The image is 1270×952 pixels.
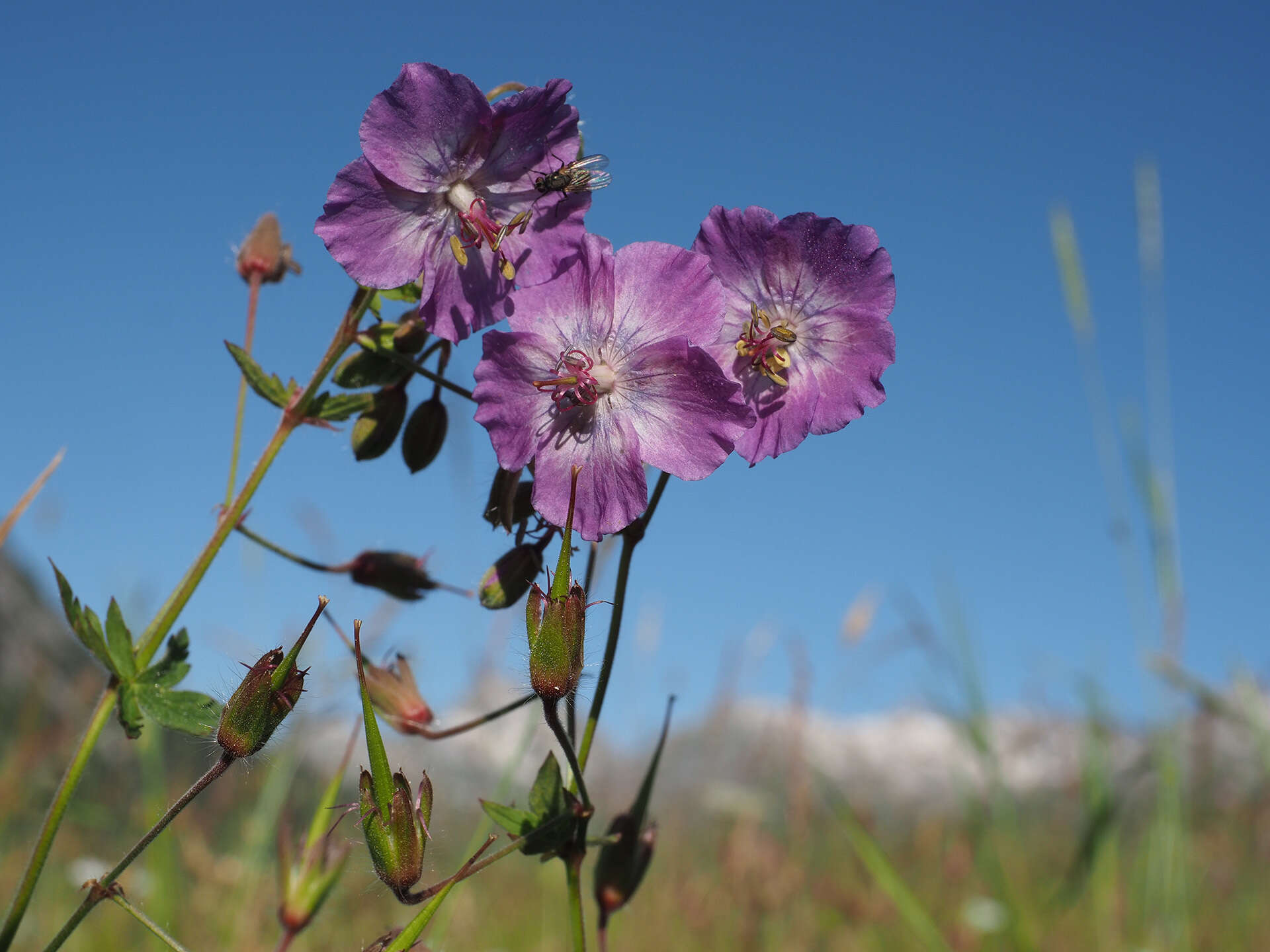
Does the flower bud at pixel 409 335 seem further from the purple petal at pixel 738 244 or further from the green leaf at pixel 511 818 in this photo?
the green leaf at pixel 511 818

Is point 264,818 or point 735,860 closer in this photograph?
point 264,818

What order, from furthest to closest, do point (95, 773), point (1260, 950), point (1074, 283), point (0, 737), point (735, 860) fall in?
point (95, 773) < point (0, 737) < point (1260, 950) < point (735, 860) < point (1074, 283)

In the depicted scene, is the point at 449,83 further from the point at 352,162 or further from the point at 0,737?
the point at 0,737

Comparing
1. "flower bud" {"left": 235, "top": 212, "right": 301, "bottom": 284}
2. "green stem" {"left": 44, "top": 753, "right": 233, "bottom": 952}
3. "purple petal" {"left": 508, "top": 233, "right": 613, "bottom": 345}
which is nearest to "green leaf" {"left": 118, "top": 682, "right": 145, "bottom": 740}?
"green stem" {"left": 44, "top": 753, "right": 233, "bottom": 952}

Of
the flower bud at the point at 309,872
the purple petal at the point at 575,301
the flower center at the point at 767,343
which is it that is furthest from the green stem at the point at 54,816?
the flower center at the point at 767,343

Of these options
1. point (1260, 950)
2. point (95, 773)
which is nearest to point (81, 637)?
point (1260, 950)

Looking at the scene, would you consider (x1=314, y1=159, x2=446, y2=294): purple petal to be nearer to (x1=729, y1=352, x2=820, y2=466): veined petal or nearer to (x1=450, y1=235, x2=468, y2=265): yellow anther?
(x1=450, y1=235, x2=468, y2=265): yellow anther

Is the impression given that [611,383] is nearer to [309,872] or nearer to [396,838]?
[396,838]

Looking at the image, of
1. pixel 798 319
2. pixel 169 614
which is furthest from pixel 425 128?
pixel 169 614
